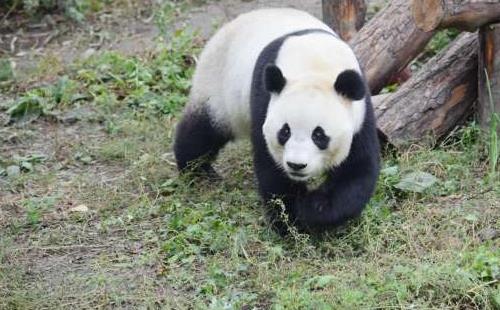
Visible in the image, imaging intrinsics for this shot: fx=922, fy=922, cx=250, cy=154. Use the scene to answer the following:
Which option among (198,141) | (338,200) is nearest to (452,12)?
(338,200)

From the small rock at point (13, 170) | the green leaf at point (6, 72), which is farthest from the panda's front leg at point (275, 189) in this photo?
the green leaf at point (6, 72)

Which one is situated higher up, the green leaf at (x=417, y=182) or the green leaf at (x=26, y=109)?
the green leaf at (x=417, y=182)

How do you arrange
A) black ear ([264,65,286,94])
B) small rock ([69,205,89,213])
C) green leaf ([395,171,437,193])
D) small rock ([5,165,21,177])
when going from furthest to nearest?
small rock ([5,165,21,177]), small rock ([69,205,89,213]), green leaf ([395,171,437,193]), black ear ([264,65,286,94])

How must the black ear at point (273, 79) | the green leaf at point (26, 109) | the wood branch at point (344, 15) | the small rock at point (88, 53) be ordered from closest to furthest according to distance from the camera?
the black ear at point (273, 79)
the wood branch at point (344, 15)
the green leaf at point (26, 109)
the small rock at point (88, 53)

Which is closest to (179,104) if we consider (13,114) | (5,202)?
(13,114)

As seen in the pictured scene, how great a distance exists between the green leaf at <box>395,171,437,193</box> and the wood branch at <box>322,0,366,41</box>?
1710 mm

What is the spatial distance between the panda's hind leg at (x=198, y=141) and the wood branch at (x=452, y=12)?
1.48 m

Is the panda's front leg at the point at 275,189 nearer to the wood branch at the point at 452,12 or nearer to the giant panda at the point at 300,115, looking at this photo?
the giant panda at the point at 300,115

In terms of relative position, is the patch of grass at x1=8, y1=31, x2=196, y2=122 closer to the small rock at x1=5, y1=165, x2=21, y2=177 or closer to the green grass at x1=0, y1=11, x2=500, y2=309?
the green grass at x1=0, y1=11, x2=500, y2=309

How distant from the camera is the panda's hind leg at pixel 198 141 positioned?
6156 millimetres

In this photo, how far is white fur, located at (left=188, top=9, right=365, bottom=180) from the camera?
15.4 feet

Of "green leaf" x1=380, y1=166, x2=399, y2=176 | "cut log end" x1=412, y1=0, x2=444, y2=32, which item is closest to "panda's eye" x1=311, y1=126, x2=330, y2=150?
"green leaf" x1=380, y1=166, x2=399, y2=176

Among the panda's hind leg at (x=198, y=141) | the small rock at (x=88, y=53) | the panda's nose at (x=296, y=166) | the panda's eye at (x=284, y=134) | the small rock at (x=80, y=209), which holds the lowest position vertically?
the small rock at (x=88, y=53)

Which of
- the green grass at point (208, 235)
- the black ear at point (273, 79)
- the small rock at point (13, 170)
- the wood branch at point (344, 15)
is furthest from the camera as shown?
the wood branch at point (344, 15)
